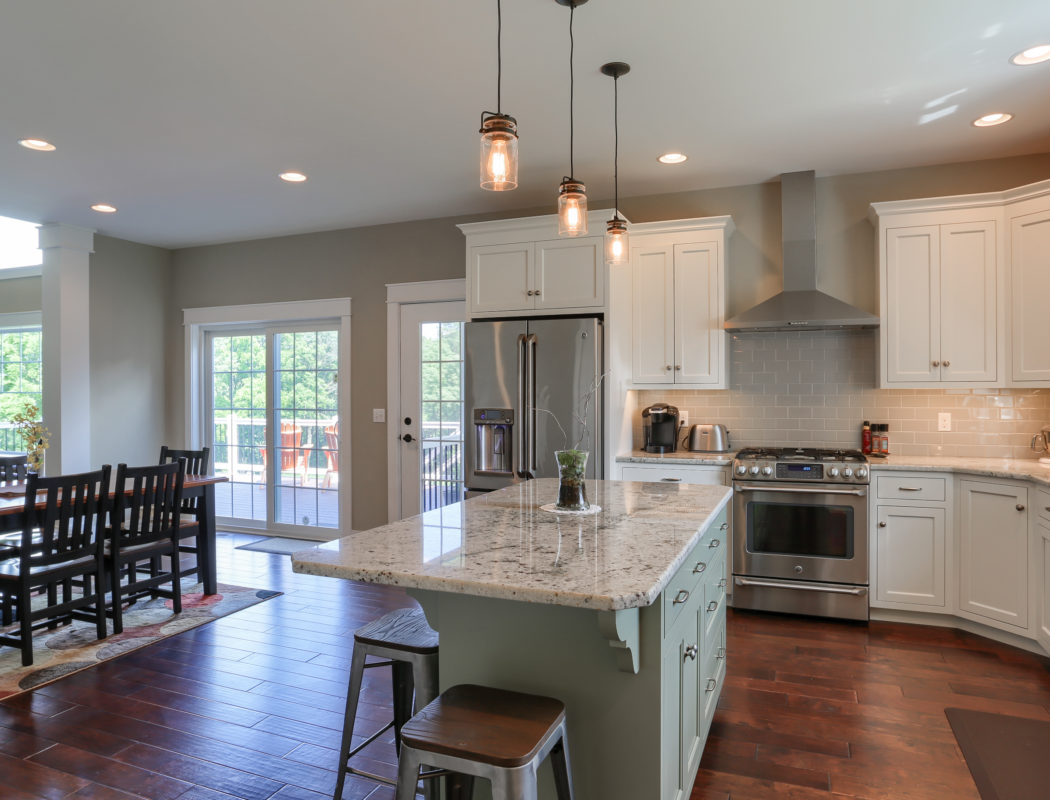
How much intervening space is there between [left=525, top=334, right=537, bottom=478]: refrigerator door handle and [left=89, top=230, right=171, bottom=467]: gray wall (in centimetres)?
403

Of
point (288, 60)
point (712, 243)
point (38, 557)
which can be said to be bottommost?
point (38, 557)

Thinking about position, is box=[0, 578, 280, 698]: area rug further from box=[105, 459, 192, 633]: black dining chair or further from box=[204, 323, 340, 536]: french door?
box=[204, 323, 340, 536]: french door

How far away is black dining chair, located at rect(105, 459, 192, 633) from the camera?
12.1 ft

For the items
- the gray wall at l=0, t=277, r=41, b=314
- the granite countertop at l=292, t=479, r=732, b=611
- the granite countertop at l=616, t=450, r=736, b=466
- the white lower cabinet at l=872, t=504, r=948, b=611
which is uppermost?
the gray wall at l=0, t=277, r=41, b=314

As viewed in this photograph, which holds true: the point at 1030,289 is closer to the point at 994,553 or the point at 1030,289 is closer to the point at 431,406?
the point at 994,553

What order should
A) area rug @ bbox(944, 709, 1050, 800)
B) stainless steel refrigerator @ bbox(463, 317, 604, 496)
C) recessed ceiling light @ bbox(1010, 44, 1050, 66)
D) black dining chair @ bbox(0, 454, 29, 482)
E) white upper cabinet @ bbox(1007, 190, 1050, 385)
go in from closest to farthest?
1. area rug @ bbox(944, 709, 1050, 800)
2. recessed ceiling light @ bbox(1010, 44, 1050, 66)
3. white upper cabinet @ bbox(1007, 190, 1050, 385)
4. stainless steel refrigerator @ bbox(463, 317, 604, 496)
5. black dining chair @ bbox(0, 454, 29, 482)

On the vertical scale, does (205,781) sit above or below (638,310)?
below

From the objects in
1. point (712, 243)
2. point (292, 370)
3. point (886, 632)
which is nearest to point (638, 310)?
point (712, 243)

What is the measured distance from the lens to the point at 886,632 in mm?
3779

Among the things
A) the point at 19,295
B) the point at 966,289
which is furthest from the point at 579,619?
the point at 19,295

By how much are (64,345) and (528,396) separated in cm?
401

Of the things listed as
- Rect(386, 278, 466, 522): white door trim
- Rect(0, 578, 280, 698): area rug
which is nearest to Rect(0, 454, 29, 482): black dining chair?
Rect(0, 578, 280, 698): area rug

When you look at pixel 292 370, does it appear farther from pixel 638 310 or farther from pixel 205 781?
pixel 205 781

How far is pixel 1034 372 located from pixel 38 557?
527cm
